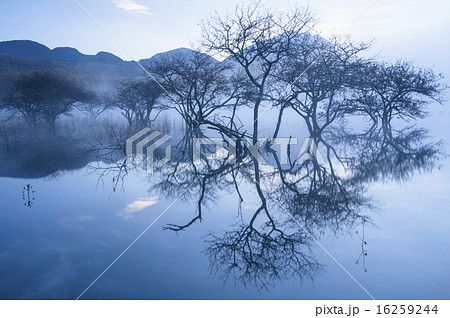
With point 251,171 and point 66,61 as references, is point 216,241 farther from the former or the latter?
point 66,61

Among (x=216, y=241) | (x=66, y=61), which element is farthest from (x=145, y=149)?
(x=66, y=61)

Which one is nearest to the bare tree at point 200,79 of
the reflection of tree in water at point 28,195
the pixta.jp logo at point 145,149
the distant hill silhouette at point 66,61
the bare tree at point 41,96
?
the pixta.jp logo at point 145,149

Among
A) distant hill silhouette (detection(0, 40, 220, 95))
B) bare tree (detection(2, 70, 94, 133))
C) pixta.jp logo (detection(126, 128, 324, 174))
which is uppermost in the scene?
distant hill silhouette (detection(0, 40, 220, 95))

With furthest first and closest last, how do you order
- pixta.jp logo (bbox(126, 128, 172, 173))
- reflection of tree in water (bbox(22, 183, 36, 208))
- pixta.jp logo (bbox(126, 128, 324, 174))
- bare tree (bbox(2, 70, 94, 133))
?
bare tree (bbox(2, 70, 94, 133)) < pixta.jp logo (bbox(126, 128, 324, 174)) < pixta.jp logo (bbox(126, 128, 172, 173)) < reflection of tree in water (bbox(22, 183, 36, 208))

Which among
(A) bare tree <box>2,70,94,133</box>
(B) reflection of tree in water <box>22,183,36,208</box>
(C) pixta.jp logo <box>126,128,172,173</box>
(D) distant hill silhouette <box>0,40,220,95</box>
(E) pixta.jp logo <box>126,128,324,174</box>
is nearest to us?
(B) reflection of tree in water <box>22,183,36,208</box>

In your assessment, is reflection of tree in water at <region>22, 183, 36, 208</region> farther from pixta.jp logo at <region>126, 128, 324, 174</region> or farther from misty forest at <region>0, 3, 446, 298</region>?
pixta.jp logo at <region>126, 128, 324, 174</region>

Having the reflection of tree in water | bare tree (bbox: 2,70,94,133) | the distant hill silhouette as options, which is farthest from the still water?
the distant hill silhouette

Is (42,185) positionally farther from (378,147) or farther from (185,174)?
(378,147)

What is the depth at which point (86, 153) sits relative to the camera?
1620 centimetres

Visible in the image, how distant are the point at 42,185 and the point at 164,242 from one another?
579cm

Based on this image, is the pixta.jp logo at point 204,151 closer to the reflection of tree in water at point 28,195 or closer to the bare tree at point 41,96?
the reflection of tree in water at point 28,195

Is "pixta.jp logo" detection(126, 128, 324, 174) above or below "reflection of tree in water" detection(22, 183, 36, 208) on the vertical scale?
above

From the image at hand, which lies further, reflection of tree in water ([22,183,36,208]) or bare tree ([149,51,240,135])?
bare tree ([149,51,240,135])

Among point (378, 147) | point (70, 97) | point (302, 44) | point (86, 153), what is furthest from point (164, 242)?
point (70, 97)
